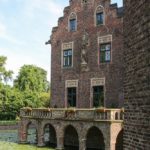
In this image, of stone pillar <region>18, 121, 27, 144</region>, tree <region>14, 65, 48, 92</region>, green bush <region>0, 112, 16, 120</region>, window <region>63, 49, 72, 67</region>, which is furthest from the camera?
tree <region>14, 65, 48, 92</region>

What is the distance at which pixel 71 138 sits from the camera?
30719 mm

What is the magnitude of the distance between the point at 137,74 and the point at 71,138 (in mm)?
25484

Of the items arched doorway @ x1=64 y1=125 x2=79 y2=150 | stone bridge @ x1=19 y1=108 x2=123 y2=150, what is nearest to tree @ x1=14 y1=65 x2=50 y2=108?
stone bridge @ x1=19 y1=108 x2=123 y2=150

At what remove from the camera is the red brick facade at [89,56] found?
2850 centimetres

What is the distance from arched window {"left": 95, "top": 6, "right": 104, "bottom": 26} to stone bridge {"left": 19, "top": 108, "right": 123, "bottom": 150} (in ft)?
22.9

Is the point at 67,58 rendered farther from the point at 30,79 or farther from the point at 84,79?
the point at 30,79

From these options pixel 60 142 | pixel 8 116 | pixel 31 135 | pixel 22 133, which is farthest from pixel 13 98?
pixel 60 142

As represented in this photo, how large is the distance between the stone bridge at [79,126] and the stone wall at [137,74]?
1869 centimetres

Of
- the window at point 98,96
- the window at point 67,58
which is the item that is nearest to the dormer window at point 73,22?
the window at point 67,58

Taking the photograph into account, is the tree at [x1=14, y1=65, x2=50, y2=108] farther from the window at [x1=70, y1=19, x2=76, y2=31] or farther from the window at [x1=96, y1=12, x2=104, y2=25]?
the window at [x1=96, y1=12, x2=104, y2=25]

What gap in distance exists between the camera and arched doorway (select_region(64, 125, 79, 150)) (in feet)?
99.1

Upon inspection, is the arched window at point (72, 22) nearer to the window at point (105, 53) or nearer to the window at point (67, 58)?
the window at point (67, 58)

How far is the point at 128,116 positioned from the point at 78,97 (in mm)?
24728

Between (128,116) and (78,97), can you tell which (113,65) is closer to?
(78,97)
